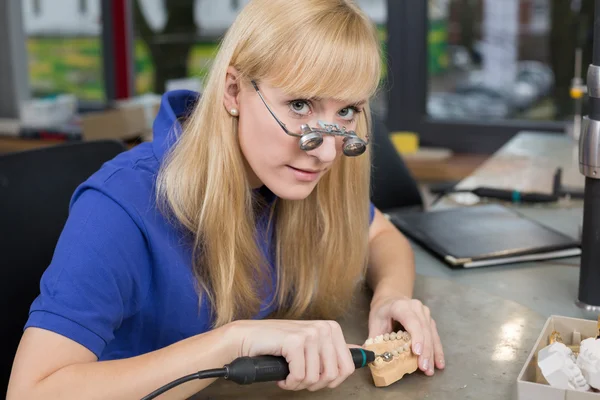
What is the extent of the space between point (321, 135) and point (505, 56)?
2.21 m

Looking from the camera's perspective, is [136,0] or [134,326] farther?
[136,0]

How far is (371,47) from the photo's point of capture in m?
1.13

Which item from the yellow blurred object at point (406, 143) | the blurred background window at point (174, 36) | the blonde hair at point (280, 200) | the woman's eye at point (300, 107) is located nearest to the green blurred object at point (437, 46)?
the yellow blurred object at point (406, 143)

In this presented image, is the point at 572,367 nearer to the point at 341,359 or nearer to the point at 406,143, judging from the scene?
the point at 341,359

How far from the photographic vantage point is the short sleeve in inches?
37.9

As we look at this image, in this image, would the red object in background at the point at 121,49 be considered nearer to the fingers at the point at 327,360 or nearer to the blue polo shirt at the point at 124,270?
the blue polo shirt at the point at 124,270

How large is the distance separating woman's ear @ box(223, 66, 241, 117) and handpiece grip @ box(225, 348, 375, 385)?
40cm

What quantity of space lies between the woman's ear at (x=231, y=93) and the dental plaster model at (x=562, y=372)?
1.87ft

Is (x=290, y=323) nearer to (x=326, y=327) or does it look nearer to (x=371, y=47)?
(x=326, y=327)

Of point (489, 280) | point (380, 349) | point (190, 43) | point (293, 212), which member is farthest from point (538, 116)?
point (380, 349)

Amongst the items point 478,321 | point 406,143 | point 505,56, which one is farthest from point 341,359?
point 505,56

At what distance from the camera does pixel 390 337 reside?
1092 mm

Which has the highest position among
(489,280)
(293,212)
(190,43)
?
(190,43)

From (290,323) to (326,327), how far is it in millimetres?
49
